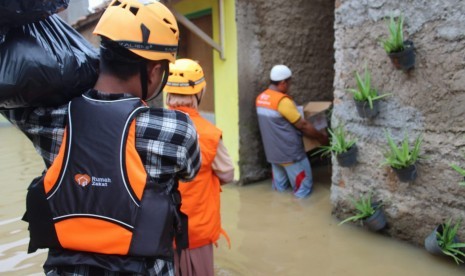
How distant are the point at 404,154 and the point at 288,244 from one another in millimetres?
1274

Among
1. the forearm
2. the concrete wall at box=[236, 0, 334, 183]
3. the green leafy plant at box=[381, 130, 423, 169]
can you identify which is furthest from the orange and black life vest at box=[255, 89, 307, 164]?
the forearm

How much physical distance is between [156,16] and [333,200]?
3225 mm

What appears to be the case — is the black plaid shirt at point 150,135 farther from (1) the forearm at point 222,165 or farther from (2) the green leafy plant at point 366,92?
(2) the green leafy plant at point 366,92

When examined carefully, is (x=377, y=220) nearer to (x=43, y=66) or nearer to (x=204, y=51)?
(x=43, y=66)

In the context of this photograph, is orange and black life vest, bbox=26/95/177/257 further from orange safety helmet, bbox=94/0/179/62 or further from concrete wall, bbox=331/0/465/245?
concrete wall, bbox=331/0/465/245

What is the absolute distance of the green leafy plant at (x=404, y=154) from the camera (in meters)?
3.19

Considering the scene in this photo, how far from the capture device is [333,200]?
13.5 feet

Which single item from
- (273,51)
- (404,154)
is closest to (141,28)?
(404,154)

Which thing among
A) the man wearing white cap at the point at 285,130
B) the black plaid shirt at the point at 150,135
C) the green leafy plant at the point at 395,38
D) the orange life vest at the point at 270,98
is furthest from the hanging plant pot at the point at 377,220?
the black plaid shirt at the point at 150,135

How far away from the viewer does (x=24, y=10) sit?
1104 millimetres

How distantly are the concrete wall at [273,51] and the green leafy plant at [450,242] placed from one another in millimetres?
2799

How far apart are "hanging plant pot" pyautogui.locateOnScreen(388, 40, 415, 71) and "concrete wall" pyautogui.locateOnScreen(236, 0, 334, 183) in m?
2.36

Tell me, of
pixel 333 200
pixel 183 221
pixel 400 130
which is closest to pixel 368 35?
pixel 400 130

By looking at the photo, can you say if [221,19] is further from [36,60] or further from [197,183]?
[36,60]
